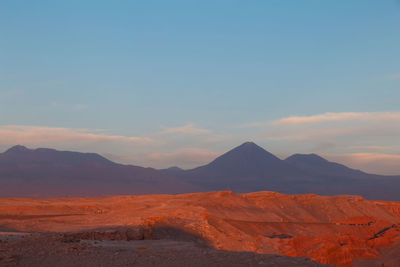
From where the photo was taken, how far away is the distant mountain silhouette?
6174cm

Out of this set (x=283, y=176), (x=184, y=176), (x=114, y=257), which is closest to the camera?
(x=114, y=257)

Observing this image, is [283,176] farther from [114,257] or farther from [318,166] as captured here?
[114,257]

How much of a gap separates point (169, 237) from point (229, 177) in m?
89.8

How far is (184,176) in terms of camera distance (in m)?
101

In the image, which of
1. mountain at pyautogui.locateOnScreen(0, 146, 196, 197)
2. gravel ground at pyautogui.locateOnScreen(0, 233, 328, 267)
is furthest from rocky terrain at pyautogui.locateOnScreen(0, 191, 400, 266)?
mountain at pyautogui.locateOnScreen(0, 146, 196, 197)

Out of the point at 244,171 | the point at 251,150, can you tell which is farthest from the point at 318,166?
the point at 244,171

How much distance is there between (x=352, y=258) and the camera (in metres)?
18.3

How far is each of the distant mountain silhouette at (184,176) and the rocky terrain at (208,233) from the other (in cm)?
3072

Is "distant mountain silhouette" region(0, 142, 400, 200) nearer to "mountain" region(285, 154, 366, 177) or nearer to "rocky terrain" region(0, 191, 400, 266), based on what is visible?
"mountain" region(285, 154, 366, 177)

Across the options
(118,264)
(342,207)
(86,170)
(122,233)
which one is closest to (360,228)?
(342,207)

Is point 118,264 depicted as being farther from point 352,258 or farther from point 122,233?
point 352,258

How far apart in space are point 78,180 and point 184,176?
38885 mm

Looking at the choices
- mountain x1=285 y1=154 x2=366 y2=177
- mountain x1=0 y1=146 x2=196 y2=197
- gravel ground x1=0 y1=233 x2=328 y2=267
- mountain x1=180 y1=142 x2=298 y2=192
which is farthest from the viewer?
mountain x1=285 y1=154 x2=366 y2=177

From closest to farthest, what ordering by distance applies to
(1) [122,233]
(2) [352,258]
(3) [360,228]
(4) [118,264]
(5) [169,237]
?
(4) [118,264] → (1) [122,233] → (5) [169,237] → (2) [352,258] → (3) [360,228]
